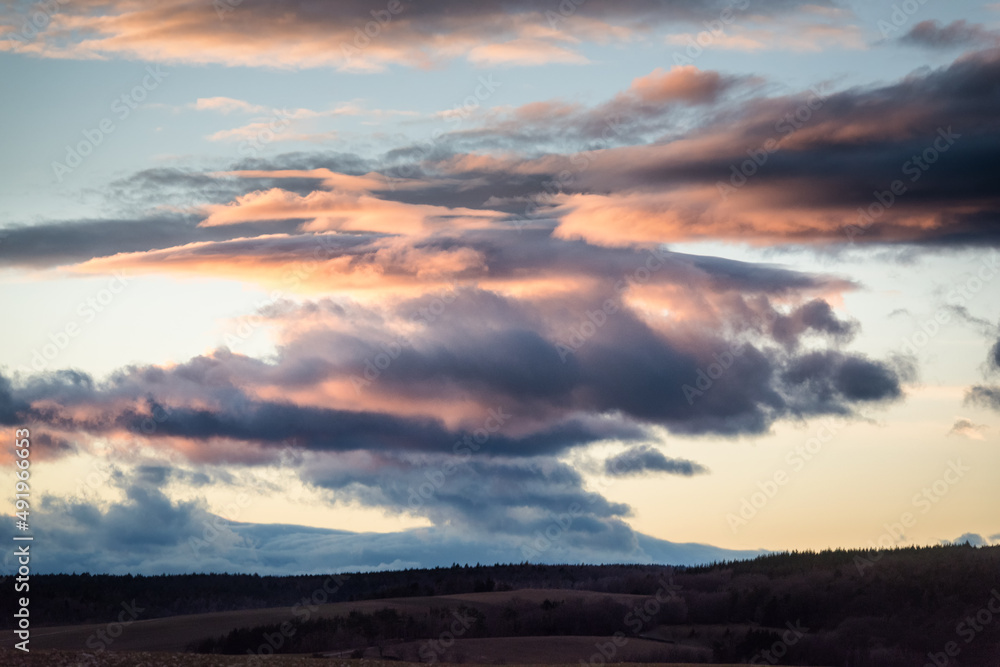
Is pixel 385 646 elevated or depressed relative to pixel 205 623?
depressed

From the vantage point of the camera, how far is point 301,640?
50375 mm

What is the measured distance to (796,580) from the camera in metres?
72.4

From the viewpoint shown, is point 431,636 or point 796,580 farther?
point 796,580

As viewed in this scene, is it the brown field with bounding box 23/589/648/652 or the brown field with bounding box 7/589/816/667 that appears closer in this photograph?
the brown field with bounding box 7/589/816/667

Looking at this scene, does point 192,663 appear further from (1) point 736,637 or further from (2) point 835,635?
(2) point 835,635

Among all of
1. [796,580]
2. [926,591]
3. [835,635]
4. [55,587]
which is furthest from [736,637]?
[55,587]

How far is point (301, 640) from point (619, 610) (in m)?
22.6

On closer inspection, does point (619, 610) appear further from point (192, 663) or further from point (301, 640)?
point (192, 663)

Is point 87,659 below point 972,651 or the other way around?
the other way around

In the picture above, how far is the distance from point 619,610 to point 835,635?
1392 cm

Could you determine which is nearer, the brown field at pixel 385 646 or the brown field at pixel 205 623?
the brown field at pixel 385 646

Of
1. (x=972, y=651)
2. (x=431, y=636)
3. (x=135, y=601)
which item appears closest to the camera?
(x=972, y=651)

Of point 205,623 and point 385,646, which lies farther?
point 205,623

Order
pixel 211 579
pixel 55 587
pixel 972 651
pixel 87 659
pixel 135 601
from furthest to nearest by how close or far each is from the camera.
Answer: pixel 211 579 → pixel 55 587 → pixel 135 601 → pixel 972 651 → pixel 87 659
